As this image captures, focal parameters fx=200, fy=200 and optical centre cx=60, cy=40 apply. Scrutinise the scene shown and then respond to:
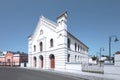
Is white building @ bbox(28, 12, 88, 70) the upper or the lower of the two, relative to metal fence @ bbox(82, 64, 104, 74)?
upper

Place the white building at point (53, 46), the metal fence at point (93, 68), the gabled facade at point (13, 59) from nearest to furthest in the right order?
the metal fence at point (93, 68), the white building at point (53, 46), the gabled facade at point (13, 59)

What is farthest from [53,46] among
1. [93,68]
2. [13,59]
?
[13,59]

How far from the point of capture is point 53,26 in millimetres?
40656

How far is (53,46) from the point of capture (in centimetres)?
4044

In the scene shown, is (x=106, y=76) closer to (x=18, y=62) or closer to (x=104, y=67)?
(x=104, y=67)

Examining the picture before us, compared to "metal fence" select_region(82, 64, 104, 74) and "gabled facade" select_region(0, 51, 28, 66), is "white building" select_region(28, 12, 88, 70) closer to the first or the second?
"metal fence" select_region(82, 64, 104, 74)

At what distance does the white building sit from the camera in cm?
3578

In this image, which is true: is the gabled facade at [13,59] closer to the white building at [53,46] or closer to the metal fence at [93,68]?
the white building at [53,46]

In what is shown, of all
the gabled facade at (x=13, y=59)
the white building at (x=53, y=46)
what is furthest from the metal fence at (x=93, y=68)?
the gabled facade at (x=13, y=59)

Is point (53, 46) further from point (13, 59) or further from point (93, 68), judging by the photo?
point (13, 59)

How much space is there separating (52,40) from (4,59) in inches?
1560

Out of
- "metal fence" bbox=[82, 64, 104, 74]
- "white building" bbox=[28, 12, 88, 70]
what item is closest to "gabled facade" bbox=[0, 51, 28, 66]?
"white building" bbox=[28, 12, 88, 70]

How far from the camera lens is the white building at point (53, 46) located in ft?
117

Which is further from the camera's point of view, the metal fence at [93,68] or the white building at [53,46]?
the white building at [53,46]
